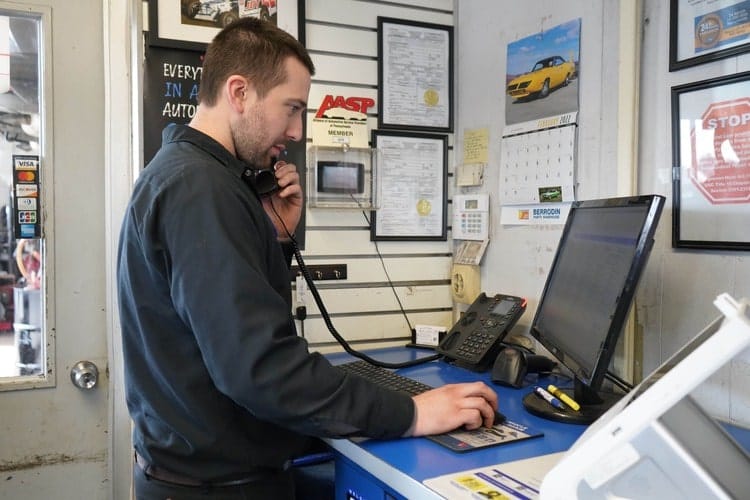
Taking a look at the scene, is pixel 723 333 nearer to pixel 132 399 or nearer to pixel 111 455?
pixel 132 399

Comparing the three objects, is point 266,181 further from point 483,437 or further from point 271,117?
point 483,437

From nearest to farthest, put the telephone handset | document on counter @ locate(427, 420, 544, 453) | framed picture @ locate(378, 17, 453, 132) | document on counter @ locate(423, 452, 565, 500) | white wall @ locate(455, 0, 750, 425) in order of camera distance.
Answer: document on counter @ locate(423, 452, 565, 500) < document on counter @ locate(427, 420, 544, 453) < white wall @ locate(455, 0, 750, 425) < the telephone handset < framed picture @ locate(378, 17, 453, 132)

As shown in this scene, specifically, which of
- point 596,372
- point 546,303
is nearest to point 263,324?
point 596,372

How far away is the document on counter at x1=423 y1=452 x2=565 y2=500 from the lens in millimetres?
1057

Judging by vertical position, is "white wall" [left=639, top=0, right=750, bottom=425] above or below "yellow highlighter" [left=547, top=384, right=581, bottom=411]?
above

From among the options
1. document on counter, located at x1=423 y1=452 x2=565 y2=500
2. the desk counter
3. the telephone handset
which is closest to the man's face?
the telephone handset

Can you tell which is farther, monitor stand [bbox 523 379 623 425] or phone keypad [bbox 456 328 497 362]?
phone keypad [bbox 456 328 497 362]

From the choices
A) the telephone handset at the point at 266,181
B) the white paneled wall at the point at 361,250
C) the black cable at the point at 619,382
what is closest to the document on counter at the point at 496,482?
the black cable at the point at 619,382

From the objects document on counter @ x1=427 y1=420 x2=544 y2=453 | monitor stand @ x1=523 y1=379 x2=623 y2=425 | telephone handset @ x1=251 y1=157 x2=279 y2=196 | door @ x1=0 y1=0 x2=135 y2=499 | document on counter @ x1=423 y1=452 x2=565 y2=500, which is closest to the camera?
document on counter @ x1=423 y1=452 x2=565 y2=500

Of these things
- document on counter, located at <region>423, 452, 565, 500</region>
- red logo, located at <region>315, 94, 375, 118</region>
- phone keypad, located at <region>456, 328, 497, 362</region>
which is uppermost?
red logo, located at <region>315, 94, 375, 118</region>

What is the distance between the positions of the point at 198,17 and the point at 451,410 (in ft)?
5.26

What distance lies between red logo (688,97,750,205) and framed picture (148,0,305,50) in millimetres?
1434

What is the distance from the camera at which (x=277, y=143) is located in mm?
1433

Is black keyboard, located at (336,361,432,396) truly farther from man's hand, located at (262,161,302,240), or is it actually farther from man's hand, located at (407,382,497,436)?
man's hand, located at (262,161,302,240)
